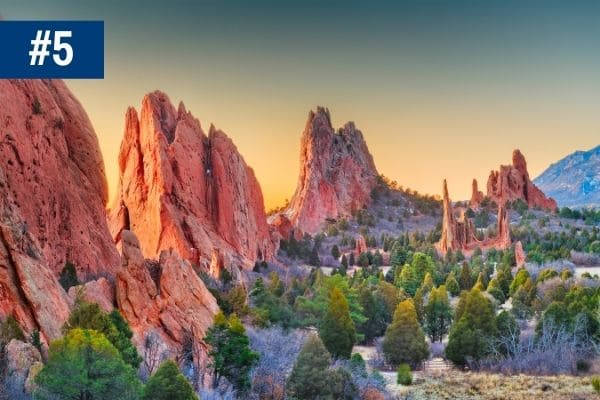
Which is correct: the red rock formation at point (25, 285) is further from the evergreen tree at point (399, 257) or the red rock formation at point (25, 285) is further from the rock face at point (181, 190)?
the evergreen tree at point (399, 257)

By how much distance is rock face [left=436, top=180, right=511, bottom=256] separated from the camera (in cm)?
9725

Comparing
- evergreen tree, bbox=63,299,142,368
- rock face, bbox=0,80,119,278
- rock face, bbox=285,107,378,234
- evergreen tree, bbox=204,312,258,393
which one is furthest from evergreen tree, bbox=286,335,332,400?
rock face, bbox=285,107,378,234

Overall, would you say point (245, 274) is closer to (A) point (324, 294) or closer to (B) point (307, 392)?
(A) point (324, 294)

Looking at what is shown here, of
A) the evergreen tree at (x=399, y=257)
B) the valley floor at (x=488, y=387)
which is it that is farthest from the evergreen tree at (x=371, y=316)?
the evergreen tree at (x=399, y=257)

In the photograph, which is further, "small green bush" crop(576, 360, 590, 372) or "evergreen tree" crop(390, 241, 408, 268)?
"evergreen tree" crop(390, 241, 408, 268)

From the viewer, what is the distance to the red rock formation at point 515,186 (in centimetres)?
13425

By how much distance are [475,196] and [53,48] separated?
122383mm

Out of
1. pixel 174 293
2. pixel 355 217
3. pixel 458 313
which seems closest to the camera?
pixel 174 293

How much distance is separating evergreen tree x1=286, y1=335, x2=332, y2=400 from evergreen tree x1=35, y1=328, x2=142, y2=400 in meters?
10.1

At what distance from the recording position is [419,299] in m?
51.4

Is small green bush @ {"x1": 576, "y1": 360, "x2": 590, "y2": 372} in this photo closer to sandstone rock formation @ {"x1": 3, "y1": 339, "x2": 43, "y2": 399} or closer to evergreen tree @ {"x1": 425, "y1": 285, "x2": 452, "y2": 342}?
evergreen tree @ {"x1": 425, "y1": 285, "x2": 452, "y2": 342}

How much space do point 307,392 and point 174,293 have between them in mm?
6623

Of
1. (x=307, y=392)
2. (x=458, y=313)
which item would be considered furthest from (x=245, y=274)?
(x=307, y=392)

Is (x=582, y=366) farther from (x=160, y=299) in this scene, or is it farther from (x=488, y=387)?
(x=160, y=299)
